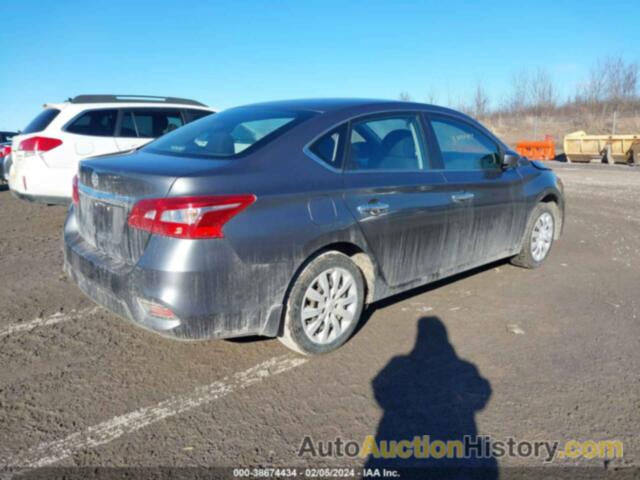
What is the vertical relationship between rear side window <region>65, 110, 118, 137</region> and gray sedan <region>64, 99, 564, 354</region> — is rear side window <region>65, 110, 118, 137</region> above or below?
above

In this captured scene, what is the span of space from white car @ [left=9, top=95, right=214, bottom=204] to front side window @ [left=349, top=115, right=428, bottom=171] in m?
3.81

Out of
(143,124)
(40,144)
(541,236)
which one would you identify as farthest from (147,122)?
(541,236)

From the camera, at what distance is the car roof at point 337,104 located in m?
3.64

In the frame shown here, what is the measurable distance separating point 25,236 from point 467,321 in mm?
5969

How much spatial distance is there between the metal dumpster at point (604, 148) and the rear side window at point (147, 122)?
2089 centimetres

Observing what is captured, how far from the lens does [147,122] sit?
793 cm

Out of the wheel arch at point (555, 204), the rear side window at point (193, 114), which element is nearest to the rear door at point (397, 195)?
the wheel arch at point (555, 204)

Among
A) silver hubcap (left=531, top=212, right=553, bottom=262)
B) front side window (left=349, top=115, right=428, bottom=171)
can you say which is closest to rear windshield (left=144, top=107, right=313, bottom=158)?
front side window (left=349, top=115, right=428, bottom=171)

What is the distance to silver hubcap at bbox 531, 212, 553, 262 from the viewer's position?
529 cm

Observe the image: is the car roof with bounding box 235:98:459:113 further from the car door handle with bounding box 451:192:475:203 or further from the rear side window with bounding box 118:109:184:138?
the rear side window with bounding box 118:109:184:138

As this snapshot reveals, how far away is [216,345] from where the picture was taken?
3529mm

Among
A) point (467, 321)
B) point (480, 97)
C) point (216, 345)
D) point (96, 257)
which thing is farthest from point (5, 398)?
point (480, 97)

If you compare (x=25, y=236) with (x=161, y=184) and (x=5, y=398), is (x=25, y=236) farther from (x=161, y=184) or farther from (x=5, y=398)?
(x=161, y=184)

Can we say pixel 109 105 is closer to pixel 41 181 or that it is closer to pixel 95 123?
pixel 95 123
